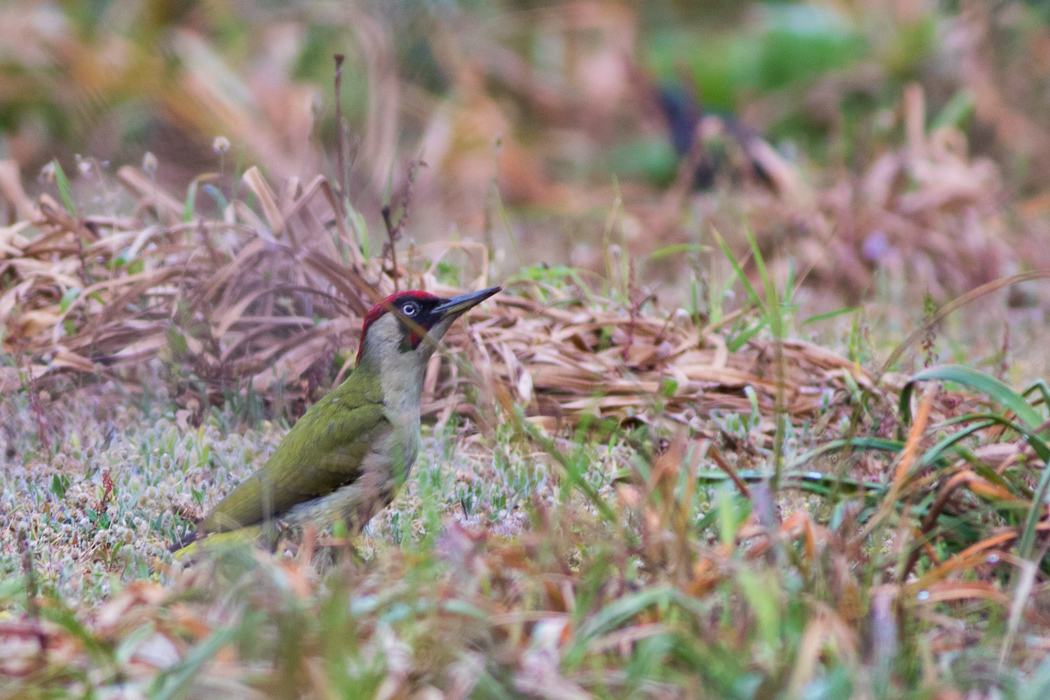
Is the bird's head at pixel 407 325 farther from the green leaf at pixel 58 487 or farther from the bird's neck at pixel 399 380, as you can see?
the green leaf at pixel 58 487

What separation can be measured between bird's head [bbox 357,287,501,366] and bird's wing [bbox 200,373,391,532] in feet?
0.43

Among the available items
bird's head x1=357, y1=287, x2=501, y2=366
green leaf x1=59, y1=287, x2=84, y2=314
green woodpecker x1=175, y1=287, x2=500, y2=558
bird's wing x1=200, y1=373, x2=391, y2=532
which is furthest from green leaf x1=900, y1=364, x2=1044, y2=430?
green leaf x1=59, y1=287, x2=84, y2=314

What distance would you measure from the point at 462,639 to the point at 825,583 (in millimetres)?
754

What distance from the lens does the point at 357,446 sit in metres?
3.28

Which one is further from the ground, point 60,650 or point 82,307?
point 82,307

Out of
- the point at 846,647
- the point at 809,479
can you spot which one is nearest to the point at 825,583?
the point at 846,647

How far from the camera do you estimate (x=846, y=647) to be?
2029 mm

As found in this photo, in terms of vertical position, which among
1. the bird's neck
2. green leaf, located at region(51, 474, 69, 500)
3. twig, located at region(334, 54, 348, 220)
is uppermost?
twig, located at region(334, 54, 348, 220)

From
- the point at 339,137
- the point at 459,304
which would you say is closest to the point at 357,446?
the point at 459,304

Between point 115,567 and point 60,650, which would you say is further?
point 115,567

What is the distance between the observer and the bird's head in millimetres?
3441

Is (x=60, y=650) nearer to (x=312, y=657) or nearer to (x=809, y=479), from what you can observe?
(x=312, y=657)

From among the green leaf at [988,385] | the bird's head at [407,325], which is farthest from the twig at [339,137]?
the green leaf at [988,385]

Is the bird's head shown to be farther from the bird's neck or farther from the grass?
the grass
